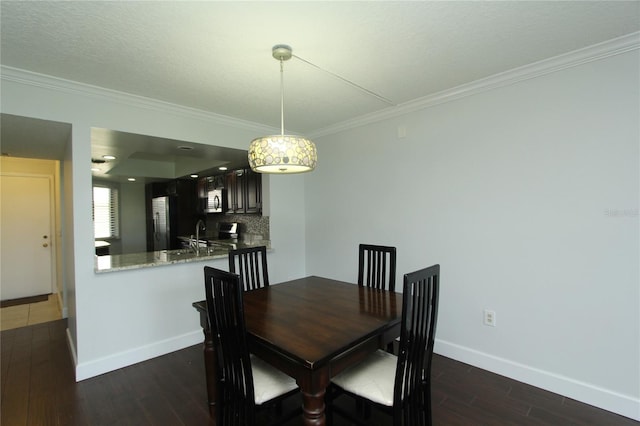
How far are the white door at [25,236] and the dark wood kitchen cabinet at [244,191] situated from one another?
3066 mm

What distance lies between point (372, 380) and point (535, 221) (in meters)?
1.76

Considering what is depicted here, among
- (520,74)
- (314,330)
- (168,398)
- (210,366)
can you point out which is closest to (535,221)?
(520,74)

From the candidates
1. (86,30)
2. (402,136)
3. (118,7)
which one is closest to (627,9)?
(402,136)

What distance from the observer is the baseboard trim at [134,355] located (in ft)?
8.15

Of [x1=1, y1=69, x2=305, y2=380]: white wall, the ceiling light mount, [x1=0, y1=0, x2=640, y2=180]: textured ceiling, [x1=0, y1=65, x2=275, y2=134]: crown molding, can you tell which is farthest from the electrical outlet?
[x1=0, y1=65, x2=275, y2=134]: crown molding

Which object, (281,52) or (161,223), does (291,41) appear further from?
(161,223)

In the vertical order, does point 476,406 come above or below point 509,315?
below

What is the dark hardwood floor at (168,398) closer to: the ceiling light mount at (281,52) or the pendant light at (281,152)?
the pendant light at (281,152)

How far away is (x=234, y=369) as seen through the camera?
1.55 metres

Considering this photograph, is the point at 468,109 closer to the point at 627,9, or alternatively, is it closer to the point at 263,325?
the point at 627,9

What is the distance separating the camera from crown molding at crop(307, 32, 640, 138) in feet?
6.33

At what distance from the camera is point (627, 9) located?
5.35 feet

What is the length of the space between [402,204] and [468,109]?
106 centimetres

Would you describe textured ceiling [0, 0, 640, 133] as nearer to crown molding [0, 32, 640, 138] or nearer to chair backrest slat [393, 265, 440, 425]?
crown molding [0, 32, 640, 138]
